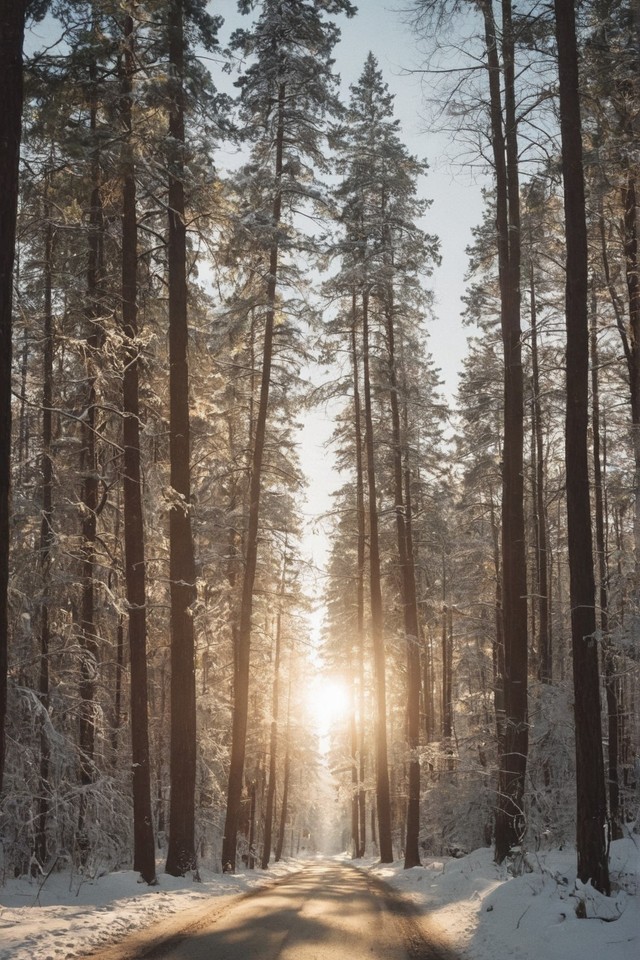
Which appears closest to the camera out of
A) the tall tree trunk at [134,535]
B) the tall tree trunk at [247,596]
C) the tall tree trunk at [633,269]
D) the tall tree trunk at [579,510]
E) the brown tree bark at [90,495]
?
the tall tree trunk at [579,510]

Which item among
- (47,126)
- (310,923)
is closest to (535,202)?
(47,126)

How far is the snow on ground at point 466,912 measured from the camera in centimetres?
646

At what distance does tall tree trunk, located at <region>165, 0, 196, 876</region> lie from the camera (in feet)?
41.0

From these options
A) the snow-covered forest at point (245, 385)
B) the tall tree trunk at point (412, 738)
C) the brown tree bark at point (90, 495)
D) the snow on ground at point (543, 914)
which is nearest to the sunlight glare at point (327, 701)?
the snow-covered forest at point (245, 385)

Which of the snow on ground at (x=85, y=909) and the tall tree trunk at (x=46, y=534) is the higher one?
the tall tree trunk at (x=46, y=534)

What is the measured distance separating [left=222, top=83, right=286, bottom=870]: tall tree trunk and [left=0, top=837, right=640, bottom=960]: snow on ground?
4.44 metres

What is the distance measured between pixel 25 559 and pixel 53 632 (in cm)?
223

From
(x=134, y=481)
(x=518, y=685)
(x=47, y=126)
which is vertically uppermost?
(x=47, y=126)

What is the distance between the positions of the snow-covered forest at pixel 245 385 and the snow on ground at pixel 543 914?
29cm

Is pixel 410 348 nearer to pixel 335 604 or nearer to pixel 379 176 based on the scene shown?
pixel 379 176

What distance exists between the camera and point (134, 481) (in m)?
12.7

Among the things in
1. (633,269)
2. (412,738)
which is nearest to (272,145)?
(633,269)

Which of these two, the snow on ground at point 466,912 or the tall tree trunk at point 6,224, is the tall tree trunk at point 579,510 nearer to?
the snow on ground at point 466,912

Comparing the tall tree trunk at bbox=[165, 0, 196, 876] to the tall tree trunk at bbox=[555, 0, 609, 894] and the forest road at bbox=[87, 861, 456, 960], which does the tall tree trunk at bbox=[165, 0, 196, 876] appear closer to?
the forest road at bbox=[87, 861, 456, 960]
